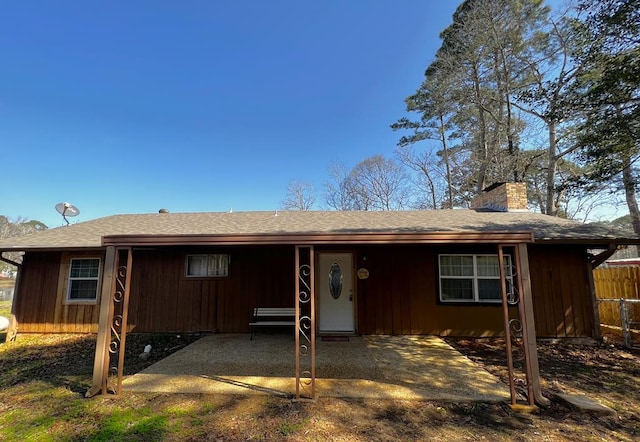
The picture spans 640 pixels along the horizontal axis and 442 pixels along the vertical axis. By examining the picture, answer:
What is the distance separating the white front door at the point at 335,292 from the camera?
7311 millimetres

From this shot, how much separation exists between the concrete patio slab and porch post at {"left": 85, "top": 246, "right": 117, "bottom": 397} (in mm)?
396

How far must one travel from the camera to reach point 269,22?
34.6 feet

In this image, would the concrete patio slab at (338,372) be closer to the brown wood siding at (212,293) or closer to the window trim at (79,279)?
the brown wood siding at (212,293)

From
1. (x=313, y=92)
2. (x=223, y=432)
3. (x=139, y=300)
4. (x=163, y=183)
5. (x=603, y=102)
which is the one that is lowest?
(x=223, y=432)

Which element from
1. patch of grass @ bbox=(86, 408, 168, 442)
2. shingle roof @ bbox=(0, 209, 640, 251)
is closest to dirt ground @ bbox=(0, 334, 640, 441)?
patch of grass @ bbox=(86, 408, 168, 442)

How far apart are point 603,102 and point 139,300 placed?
37.1 ft

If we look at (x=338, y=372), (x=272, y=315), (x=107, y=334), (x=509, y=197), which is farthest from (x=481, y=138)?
(x=107, y=334)

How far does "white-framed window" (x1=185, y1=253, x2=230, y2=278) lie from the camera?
765 centimetres

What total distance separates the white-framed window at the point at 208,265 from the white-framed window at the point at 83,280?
2.35 m

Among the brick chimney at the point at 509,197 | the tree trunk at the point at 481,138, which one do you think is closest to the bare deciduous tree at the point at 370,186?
the tree trunk at the point at 481,138

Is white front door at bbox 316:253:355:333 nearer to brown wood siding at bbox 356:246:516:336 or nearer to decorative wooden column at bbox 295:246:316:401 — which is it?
brown wood siding at bbox 356:246:516:336

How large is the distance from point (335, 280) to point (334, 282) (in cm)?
5

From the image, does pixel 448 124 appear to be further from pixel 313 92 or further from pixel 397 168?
pixel 313 92

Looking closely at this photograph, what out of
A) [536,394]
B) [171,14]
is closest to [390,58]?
[171,14]
